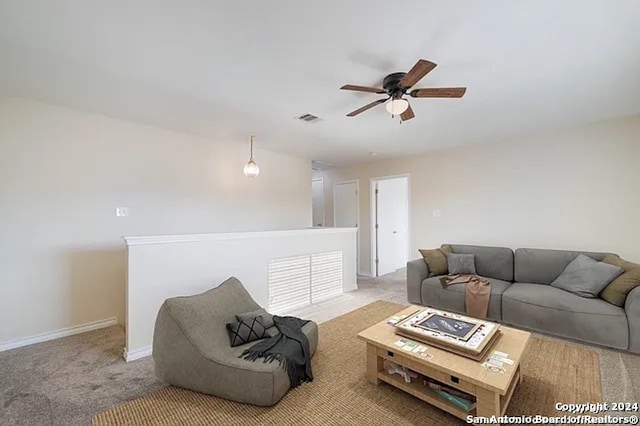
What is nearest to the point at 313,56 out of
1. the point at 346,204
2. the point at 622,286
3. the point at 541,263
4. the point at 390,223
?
the point at 622,286

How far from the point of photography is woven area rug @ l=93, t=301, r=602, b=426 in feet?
5.97

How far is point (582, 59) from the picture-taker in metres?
2.17

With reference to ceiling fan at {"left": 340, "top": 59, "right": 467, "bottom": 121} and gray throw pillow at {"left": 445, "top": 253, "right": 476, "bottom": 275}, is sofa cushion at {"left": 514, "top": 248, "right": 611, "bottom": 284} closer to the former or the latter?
gray throw pillow at {"left": 445, "top": 253, "right": 476, "bottom": 275}

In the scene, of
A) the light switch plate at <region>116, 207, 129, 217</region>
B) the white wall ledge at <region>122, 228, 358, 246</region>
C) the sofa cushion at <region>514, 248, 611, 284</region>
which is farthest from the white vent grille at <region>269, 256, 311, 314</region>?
the sofa cushion at <region>514, 248, 611, 284</region>

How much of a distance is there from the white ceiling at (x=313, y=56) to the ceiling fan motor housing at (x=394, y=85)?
79 millimetres

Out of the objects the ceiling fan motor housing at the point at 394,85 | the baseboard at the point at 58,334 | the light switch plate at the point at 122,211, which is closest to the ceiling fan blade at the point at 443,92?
the ceiling fan motor housing at the point at 394,85

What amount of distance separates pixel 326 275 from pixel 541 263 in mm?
2903

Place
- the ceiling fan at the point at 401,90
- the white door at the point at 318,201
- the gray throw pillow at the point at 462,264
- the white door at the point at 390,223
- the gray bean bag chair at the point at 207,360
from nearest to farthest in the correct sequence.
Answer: the gray bean bag chair at the point at 207,360 < the ceiling fan at the point at 401,90 < the gray throw pillow at the point at 462,264 < the white door at the point at 390,223 < the white door at the point at 318,201

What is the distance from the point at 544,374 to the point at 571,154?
9.88 ft

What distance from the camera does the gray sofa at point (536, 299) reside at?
2.65 meters

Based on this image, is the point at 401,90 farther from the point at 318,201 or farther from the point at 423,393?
the point at 318,201

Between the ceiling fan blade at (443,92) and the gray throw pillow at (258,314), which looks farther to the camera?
the gray throw pillow at (258,314)

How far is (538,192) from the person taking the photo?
4020 millimetres

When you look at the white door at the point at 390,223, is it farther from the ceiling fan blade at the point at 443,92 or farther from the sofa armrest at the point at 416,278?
the ceiling fan blade at the point at 443,92
